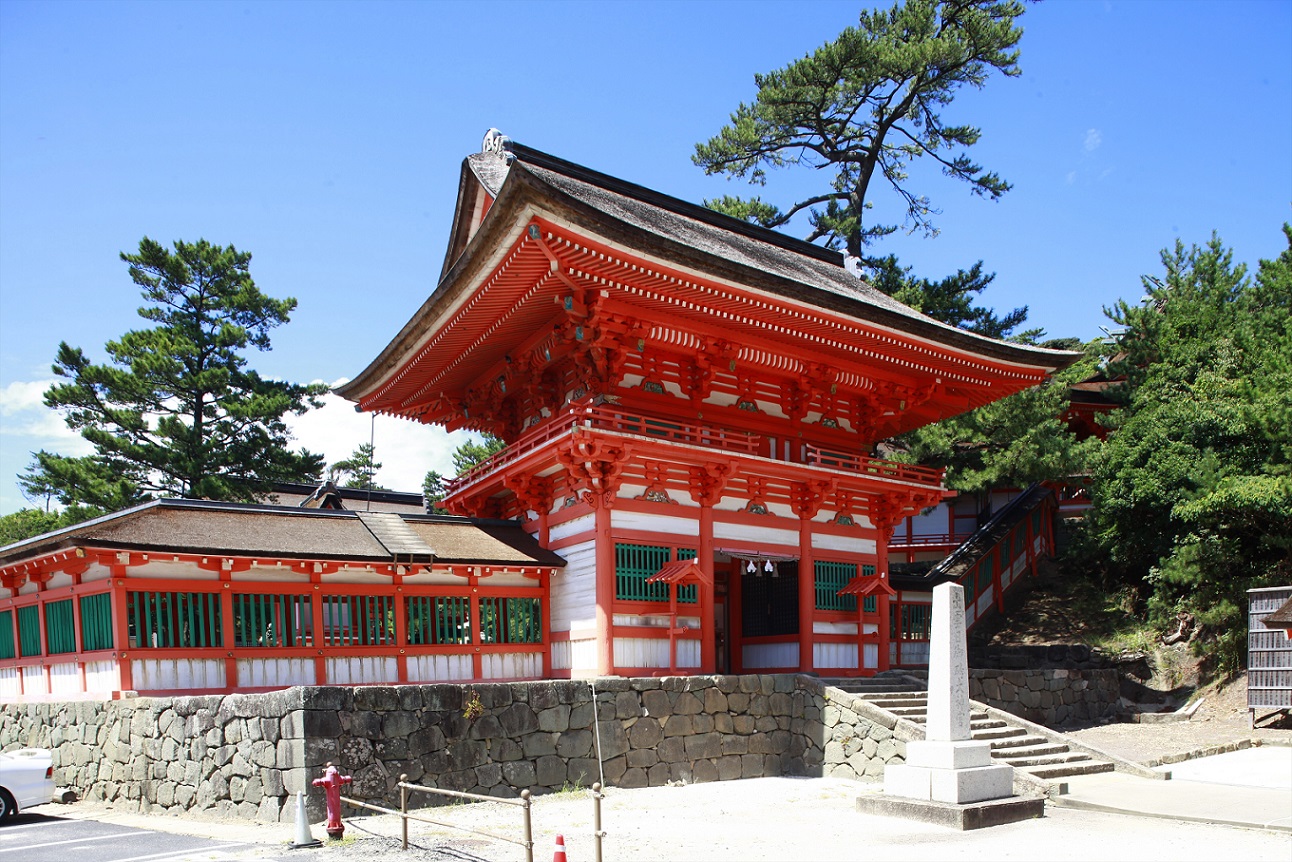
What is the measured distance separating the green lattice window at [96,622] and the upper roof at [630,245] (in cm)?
648

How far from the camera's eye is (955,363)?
1895 centimetres

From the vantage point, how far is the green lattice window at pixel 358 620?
14930 millimetres

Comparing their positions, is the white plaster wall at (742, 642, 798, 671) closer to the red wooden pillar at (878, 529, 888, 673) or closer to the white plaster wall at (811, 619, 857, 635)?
the white plaster wall at (811, 619, 857, 635)

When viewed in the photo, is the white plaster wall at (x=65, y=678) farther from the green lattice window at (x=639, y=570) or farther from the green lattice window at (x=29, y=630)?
the green lattice window at (x=639, y=570)

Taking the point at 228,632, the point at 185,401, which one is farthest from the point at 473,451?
the point at 228,632

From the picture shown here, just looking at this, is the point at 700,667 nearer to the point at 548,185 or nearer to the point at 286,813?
the point at 286,813

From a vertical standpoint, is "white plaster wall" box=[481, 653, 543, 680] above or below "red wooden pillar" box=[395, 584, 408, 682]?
below

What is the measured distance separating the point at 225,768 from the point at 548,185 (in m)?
8.35

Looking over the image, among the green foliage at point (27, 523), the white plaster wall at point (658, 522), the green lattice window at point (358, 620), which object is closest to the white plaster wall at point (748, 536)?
the white plaster wall at point (658, 522)

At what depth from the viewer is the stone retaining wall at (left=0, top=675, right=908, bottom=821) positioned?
448 inches

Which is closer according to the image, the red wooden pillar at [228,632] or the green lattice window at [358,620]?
the red wooden pillar at [228,632]

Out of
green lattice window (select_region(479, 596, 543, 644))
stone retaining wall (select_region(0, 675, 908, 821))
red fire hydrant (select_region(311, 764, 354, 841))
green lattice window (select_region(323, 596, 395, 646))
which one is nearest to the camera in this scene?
red fire hydrant (select_region(311, 764, 354, 841))

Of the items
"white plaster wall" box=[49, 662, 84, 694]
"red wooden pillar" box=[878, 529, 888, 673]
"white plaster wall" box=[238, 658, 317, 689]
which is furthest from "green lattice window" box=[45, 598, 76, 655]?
"red wooden pillar" box=[878, 529, 888, 673]

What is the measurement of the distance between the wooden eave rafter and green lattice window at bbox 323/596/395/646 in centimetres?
481
